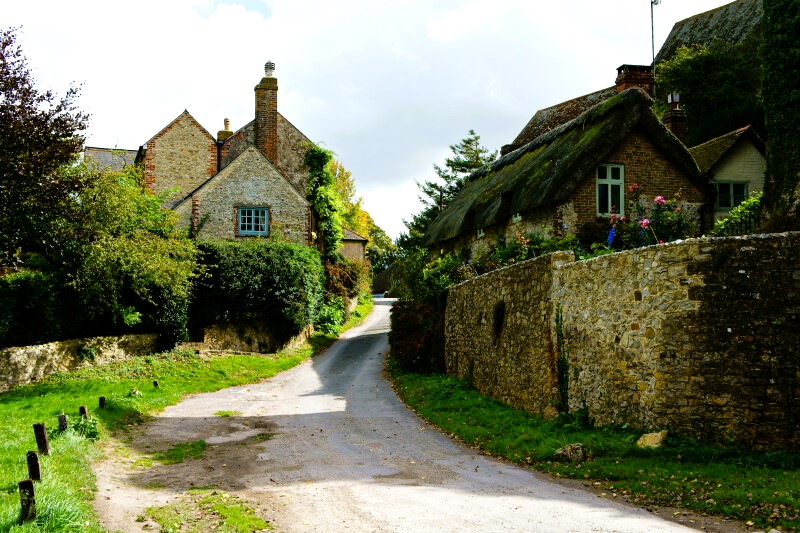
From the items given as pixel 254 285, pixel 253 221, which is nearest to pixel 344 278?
pixel 253 221

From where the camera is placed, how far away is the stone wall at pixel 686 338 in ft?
33.6

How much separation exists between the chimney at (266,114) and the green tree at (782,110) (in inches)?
1002

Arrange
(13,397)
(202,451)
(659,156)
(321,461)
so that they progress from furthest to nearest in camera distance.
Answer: (659,156) < (13,397) < (202,451) < (321,461)

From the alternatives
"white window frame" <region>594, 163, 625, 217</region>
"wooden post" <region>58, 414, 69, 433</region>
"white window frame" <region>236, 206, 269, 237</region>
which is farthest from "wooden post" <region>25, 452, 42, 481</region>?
"white window frame" <region>236, 206, 269, 237</region>

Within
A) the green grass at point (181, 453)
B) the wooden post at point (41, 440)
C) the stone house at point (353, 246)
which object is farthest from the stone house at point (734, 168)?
the stone house at point (353, 246)

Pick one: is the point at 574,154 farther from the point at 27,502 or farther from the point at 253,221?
the point at 27,502

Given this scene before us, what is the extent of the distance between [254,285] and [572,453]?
21568 millimetres

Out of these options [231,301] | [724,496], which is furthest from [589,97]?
[724,496]

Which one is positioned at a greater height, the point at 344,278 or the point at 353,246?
the point at 353,246

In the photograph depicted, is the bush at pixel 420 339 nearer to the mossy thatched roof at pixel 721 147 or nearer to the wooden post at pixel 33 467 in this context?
the mossy thatched roof at pixel 721 147

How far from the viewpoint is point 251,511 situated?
8891 mm

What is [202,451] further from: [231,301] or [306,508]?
[231,301]

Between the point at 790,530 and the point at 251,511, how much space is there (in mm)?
6258

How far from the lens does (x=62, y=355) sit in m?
22.7
